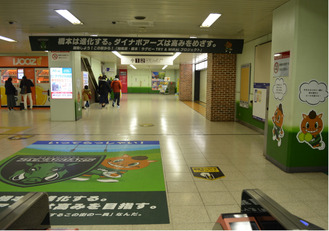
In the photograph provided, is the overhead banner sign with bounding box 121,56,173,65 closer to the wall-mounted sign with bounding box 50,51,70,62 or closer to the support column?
the support column

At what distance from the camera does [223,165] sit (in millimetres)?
5109

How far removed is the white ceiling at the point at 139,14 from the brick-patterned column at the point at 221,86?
5.36ft

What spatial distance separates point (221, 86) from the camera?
33.7 ft

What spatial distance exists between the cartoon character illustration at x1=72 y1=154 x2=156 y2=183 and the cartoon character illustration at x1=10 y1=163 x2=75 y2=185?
43cm

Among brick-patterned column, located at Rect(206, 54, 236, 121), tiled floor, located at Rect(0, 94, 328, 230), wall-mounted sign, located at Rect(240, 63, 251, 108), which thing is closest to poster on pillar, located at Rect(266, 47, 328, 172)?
tiled floor, located at Rect(0, 94, 328, 230)

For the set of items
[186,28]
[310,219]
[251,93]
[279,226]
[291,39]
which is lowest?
[310,219]

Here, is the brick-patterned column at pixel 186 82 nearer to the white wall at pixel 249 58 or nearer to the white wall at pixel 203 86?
the white wall at pixel 203 86

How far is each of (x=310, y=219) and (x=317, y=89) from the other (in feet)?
7.79

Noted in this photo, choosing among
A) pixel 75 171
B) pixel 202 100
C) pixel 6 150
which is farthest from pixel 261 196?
pixel 202 100

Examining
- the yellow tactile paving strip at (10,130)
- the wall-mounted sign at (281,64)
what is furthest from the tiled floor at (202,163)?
the wall-mounted sign at (281,64)

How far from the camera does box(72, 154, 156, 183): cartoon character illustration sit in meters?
4.36

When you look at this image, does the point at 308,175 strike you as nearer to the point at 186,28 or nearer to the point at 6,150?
the point at 186,28

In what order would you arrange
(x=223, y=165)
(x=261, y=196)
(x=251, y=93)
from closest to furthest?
(x=261, y=196)
(x=223, y=165)
(x=251, y=93)

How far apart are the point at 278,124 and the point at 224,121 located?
5406 mm
